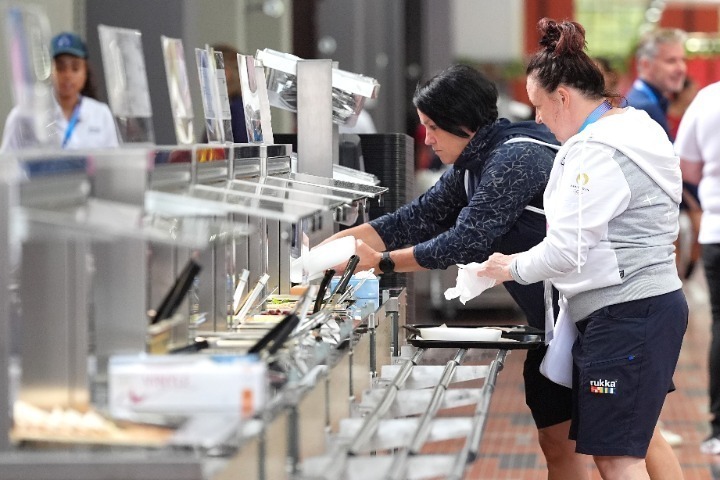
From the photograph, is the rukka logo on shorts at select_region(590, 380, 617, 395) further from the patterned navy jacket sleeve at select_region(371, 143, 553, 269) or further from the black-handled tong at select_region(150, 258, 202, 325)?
the black-handled tong at select_region(150, 258, 202, 325)

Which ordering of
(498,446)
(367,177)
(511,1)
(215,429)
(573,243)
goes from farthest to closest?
(511,1) < (498,446) < (367,177) < (573,243) < (215,429)

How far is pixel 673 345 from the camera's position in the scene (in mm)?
3545

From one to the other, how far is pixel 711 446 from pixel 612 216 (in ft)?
9.67

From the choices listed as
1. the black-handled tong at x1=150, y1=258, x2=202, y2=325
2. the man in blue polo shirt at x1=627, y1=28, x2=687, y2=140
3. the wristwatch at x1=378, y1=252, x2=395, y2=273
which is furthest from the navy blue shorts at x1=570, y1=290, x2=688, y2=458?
the man in blue polo shirt at x1=627, y1=28, x2=687, y2=140

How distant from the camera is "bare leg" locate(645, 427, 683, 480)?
390cm

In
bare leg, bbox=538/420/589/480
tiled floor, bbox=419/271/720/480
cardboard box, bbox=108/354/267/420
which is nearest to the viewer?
cardboard box, bbox=108/354/267/420

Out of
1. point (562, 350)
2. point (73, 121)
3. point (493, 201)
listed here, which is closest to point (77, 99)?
point (73, 121)

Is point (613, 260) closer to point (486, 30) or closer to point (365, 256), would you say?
point (365, 256)

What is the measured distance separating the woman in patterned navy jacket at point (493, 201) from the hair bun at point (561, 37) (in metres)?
0.46

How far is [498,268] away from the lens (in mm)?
3646

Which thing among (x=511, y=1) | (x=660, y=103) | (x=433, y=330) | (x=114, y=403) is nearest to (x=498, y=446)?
(x=660, y=103)

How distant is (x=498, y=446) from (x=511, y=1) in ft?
43.3

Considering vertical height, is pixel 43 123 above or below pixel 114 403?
above

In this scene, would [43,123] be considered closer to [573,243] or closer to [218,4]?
[573,243]
